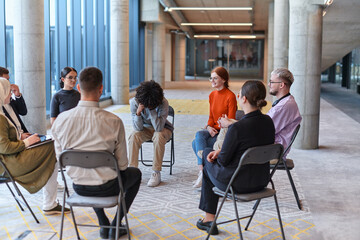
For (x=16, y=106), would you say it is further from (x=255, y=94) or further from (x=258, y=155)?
(x=258, y=155)

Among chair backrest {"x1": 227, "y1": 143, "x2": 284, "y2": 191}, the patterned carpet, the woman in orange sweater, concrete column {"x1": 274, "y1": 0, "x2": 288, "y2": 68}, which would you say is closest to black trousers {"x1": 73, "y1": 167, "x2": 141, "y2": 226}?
the patterned carpet

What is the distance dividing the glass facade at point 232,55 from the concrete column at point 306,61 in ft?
110

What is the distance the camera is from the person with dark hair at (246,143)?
3527 mm

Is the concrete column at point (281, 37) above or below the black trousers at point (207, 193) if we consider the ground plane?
above

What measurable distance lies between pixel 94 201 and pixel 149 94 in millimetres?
2104

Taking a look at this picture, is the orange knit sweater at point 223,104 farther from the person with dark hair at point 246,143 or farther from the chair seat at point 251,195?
the chair seat at point 251,195

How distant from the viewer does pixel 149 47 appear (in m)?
26.2

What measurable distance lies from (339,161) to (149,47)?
20247 millimetres

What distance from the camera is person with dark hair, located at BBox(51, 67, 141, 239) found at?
336cm

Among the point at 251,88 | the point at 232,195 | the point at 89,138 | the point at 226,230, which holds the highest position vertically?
the point at 251,88

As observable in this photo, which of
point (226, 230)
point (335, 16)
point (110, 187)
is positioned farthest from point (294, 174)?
point (335, 16)

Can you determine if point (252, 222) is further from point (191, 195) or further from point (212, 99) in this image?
point (212, 99)

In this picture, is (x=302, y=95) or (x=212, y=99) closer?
(x=212, y=99)

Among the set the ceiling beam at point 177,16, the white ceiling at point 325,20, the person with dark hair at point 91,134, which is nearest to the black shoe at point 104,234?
the person with dark hair at point 91,134
